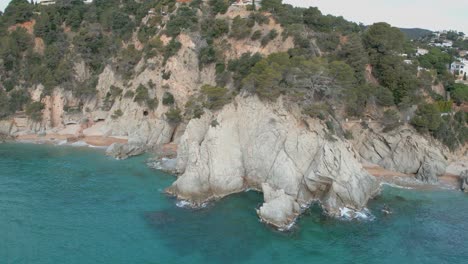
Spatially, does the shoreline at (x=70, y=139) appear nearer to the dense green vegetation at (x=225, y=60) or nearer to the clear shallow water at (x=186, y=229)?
the dense green vegetation at (x=225, y=60)

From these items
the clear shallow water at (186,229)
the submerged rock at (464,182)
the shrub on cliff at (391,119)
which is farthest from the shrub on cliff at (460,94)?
the clear shallow water at (186,229)

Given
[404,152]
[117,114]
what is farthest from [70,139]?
[404,152]

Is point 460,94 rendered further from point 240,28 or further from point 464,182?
point 240,28

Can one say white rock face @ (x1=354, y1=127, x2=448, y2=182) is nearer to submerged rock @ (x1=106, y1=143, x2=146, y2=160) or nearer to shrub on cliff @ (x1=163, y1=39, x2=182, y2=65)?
submerged rock @ (x1=106, y1=143, x2=146, y2=160)

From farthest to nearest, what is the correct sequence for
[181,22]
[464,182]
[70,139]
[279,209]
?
[181,22] → [70,139] → [464,182] → [279,209]

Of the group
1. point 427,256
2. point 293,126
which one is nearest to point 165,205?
point 293,126

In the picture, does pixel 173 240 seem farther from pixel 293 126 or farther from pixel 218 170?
pixel 293 126
